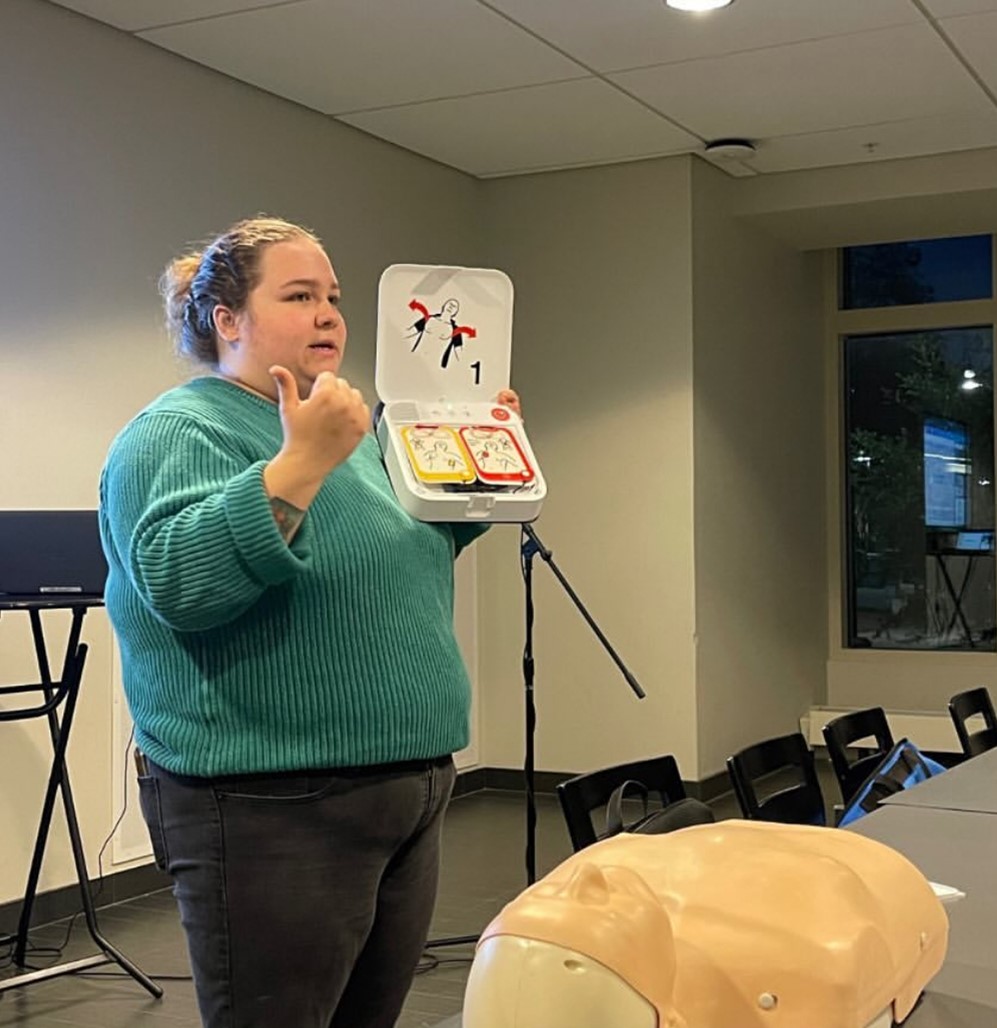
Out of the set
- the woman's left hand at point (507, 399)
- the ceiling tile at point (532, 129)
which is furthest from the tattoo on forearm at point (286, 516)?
the ceiling tile at point (532, 129)

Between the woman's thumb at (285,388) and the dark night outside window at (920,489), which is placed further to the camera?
the dark night outside window at (920,489)

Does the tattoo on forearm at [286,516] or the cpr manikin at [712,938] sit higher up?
the tattoo on forearm at [286,516]

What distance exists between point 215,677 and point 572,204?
4.50 metres

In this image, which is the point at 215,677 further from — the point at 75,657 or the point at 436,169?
the point at 436,169

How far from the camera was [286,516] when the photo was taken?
4.76 feet

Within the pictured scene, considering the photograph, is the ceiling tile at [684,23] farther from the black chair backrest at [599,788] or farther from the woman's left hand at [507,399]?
the black chair backrest at [599,788]

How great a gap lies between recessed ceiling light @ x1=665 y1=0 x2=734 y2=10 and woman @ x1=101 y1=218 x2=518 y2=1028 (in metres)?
2.61

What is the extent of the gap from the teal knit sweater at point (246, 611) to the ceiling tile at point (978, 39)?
3.20 meters

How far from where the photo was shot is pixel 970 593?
22.6 ft

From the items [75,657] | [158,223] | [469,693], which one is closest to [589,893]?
[469,693]

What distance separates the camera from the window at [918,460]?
6.84m


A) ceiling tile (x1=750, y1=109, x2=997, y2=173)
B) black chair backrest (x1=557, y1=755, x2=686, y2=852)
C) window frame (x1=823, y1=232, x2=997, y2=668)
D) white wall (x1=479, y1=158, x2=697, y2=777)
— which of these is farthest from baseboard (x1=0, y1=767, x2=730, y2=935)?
window frame (x1=823, y1=232, x2=997, y2=668)

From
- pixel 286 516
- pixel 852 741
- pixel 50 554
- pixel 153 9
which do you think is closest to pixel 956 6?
pixel 852 741

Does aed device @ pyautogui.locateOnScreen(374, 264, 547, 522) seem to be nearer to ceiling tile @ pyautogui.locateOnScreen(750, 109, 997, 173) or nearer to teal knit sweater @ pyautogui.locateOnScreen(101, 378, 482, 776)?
teal knit sweater @ pyautogui.locateOnScreen(101, 378, 482, 776)
